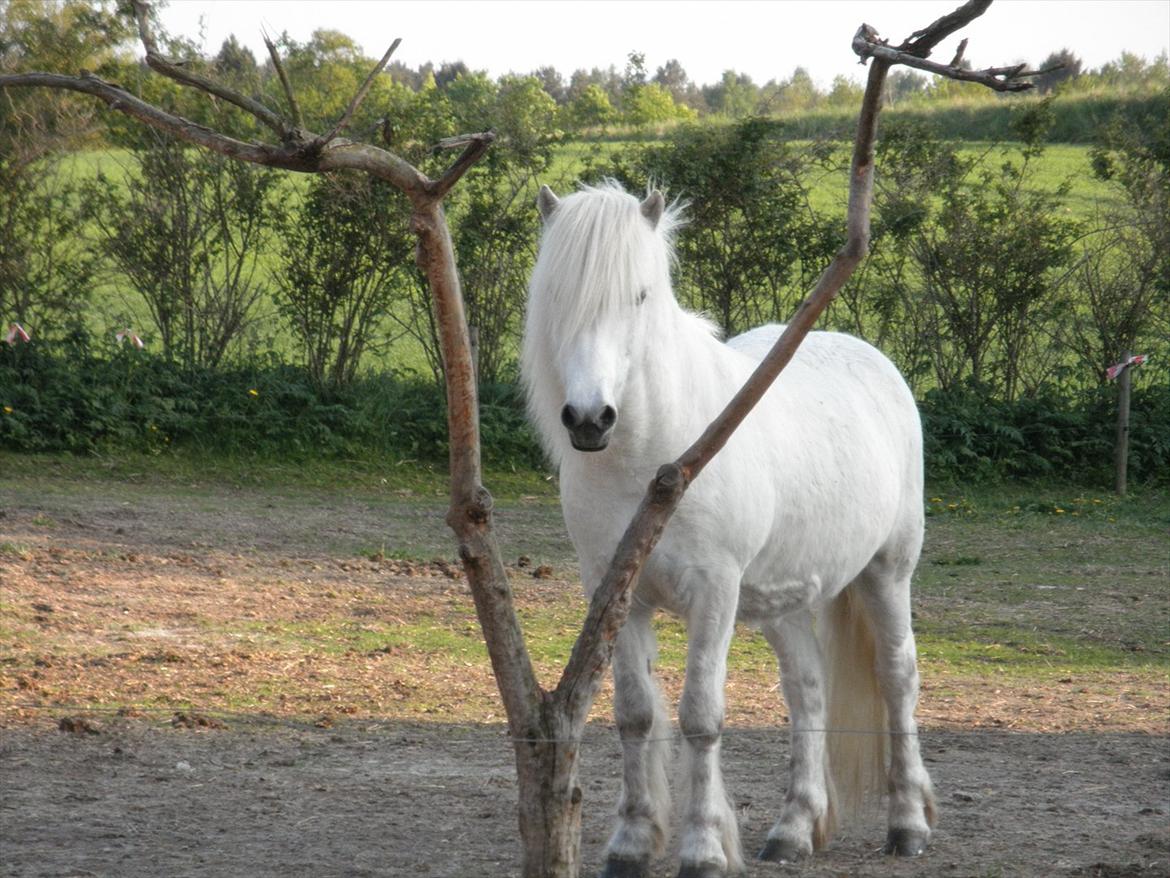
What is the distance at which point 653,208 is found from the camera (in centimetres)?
387

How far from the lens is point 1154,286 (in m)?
13.5

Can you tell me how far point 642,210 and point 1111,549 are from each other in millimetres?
7752

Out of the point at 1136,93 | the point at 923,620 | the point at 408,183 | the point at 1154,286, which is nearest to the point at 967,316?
the point at 1154,286

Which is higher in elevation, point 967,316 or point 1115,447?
point 967,316

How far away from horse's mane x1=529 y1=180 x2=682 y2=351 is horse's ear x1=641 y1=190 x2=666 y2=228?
0.09 m

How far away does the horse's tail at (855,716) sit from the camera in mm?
4605

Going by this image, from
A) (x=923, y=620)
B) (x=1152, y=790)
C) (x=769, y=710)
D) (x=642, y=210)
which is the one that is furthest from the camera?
(x=923, y=620)

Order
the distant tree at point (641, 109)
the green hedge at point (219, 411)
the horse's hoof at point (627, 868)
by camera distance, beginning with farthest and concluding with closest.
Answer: the distant tree at point (641, 109), the green hedge at point (219, 411), the horse's hoof at point (627, 868)

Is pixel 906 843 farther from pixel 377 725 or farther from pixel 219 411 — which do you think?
pixel 219 411

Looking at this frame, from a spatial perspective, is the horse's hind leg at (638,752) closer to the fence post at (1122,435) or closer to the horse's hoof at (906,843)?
the horse's hoof at (906,843)

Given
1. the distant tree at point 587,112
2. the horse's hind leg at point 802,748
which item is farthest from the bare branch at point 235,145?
the distant tree at point 587,112

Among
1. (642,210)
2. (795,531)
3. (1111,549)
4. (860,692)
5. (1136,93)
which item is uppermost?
(1136,93)

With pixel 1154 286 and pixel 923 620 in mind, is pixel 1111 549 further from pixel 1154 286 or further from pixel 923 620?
pixel 1154 286

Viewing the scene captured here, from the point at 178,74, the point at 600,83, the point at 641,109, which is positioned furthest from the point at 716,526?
the point at 600,83
